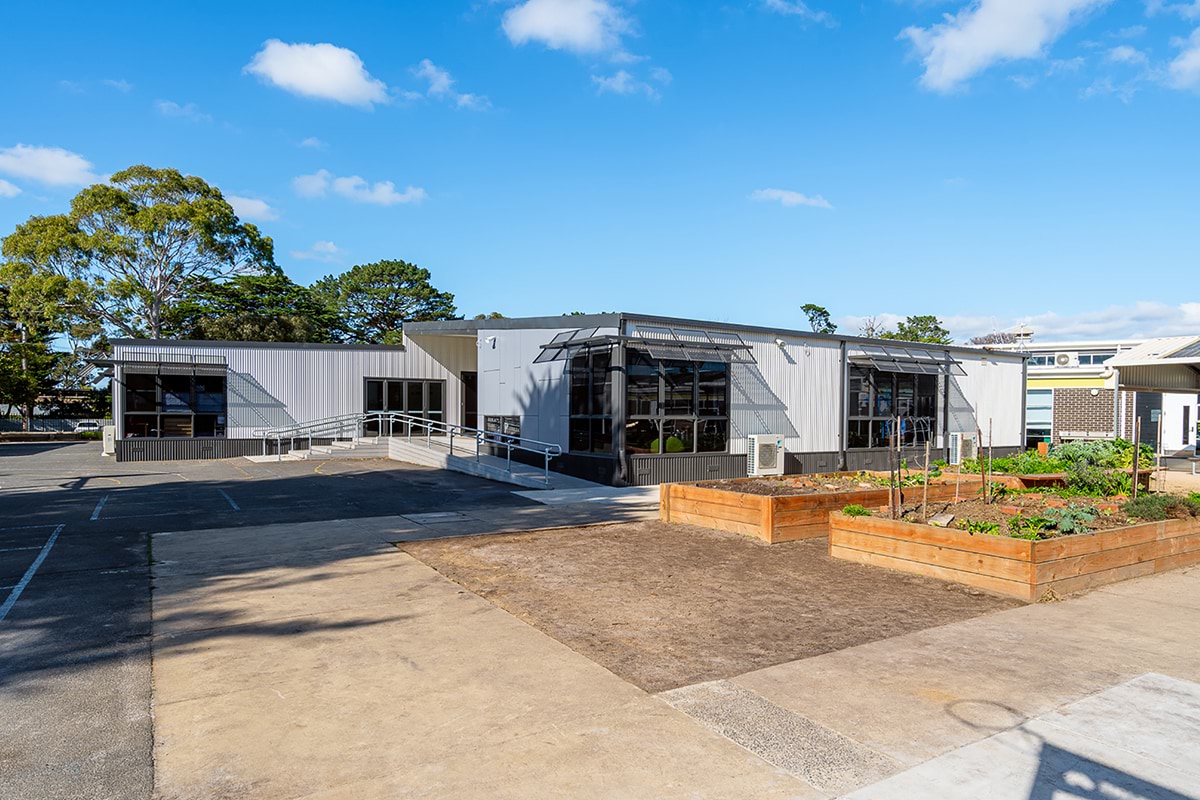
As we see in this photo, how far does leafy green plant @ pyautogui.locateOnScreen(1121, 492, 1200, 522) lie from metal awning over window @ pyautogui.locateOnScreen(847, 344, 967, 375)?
12258 mm

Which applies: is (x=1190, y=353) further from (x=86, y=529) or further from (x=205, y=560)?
(x=86, y=529)

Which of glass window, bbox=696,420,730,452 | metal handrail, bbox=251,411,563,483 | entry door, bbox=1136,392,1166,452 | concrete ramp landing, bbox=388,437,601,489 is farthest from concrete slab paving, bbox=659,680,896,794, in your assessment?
entry door, bbox=1136,392,1166,452

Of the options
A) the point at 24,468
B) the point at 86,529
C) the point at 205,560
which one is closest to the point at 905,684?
the point at 205,560

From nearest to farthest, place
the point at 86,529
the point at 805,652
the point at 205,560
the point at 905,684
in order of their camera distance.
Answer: the point at 905,684
the point at 805,652
the point at 205,560
the point at 86,529

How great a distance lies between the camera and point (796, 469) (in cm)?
1948

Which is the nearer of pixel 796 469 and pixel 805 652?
pixel 805 652

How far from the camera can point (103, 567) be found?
26.4 feet

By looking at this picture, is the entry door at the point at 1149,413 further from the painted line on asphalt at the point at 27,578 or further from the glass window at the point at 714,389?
the painted line on asphalt at the point at 27,578

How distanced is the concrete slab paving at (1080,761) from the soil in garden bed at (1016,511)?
3.62 metres

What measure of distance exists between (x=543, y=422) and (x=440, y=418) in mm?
10086

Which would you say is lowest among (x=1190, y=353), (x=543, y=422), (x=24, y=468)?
(x=24, y=468)

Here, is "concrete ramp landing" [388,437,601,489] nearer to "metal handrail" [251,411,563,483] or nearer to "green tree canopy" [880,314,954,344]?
"metal handrail" [251,411,563,483]

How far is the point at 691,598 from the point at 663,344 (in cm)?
1042

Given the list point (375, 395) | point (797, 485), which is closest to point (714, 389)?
point (797, 485)
